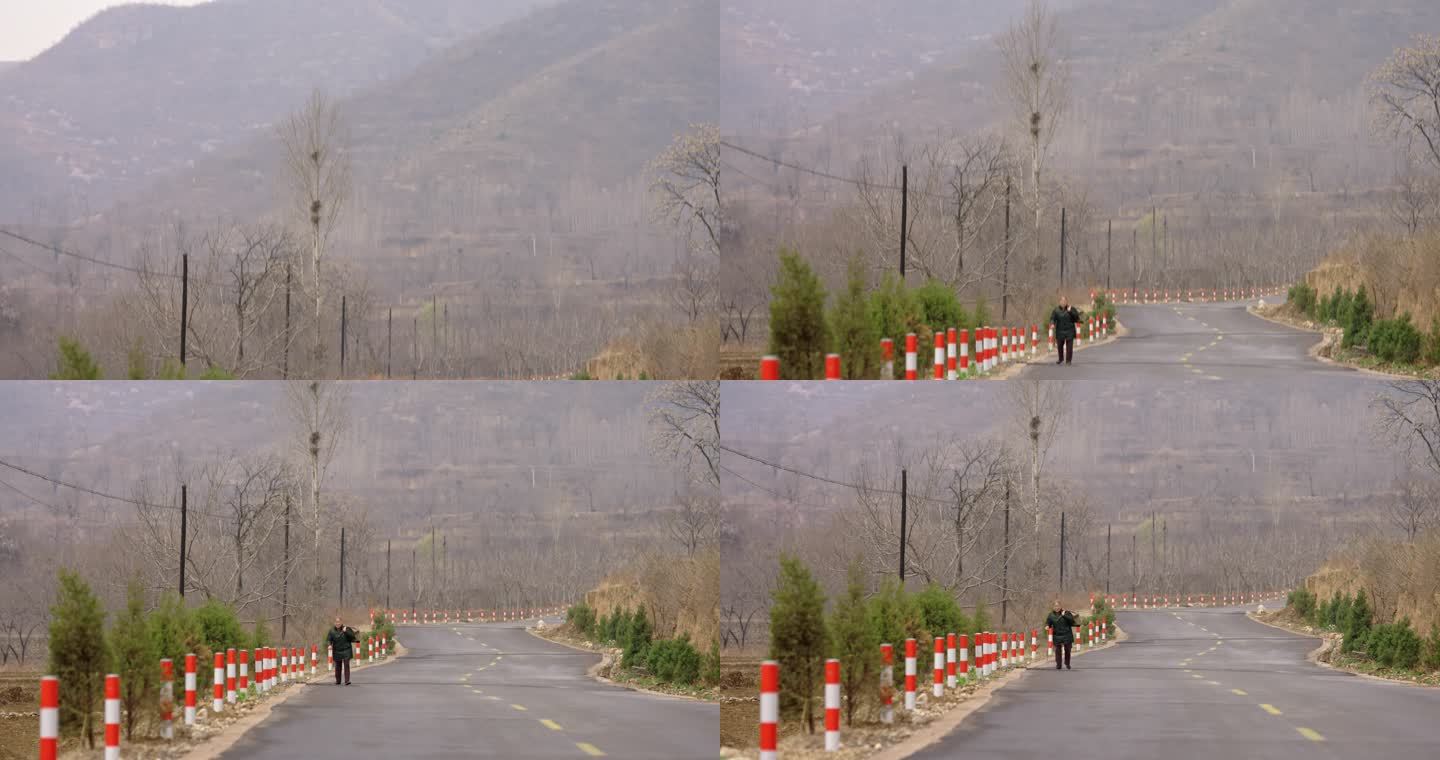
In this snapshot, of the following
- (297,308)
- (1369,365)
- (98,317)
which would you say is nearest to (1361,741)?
(1369,365)

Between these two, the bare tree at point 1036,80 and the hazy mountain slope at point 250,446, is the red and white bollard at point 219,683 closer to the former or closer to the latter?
the bare tree at point 1036,80

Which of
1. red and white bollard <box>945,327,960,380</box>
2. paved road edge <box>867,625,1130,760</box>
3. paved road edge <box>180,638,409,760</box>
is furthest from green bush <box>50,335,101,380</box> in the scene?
paved road edge <box>867,625,1130,760</box>

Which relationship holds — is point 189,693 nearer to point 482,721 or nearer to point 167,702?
point 167,702

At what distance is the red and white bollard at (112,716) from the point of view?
58.1ft

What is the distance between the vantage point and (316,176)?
6150cm

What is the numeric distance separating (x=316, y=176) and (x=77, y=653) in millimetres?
43308

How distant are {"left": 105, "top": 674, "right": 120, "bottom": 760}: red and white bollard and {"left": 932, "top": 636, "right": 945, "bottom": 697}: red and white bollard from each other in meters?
12.1

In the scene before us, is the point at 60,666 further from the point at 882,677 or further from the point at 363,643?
the point at 363,643

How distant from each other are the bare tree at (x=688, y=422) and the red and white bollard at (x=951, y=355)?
529 cm

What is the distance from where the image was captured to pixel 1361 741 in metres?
17.8

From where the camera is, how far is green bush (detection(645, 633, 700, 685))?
109ft

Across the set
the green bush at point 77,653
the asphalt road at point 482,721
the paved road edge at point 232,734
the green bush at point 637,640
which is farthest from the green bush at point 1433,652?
the green bush at point 77,653

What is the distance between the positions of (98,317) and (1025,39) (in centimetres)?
7126

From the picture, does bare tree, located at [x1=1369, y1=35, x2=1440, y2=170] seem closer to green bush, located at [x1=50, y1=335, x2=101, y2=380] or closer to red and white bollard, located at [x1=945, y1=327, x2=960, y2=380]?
red and white bollard, located at [x1=945, y1=327, x2=960, y2=380]
